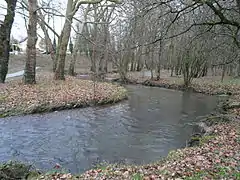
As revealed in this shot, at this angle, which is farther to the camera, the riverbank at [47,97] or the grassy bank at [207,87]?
the grassy bank at [207,87]

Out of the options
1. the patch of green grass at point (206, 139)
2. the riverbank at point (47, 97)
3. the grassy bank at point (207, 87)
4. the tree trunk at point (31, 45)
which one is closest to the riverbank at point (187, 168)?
the patch of green grass at point (206, 139)

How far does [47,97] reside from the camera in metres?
14.9

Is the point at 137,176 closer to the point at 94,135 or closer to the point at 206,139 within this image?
the point at 206,139

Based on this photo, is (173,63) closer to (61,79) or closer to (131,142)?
(61,79)

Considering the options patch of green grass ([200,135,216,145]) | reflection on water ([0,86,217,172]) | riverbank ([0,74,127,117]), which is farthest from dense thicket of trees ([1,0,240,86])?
patch of green grass ([200,135,216,145])

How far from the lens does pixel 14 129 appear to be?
35.1ft

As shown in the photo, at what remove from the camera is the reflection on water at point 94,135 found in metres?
8.34

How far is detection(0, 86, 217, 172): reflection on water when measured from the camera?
8.34 metres

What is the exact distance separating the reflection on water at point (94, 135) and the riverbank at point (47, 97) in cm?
63

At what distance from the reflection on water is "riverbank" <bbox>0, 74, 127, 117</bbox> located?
0.63 m

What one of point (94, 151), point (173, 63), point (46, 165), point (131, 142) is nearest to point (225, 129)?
point (131, 142)

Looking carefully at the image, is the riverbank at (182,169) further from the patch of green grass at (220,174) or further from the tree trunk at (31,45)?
the tree trunk at (31,45)

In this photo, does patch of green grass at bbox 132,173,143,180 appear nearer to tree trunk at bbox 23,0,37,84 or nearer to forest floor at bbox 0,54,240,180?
forest floor at bbox 0,54,240,180

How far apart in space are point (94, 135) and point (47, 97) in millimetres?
5291
